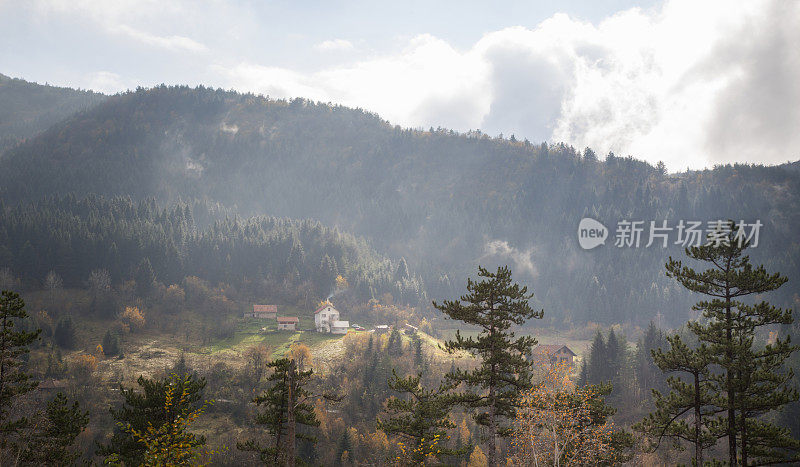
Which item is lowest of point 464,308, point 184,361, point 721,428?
point 184,361

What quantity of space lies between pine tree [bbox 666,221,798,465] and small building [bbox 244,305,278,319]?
14686 cm

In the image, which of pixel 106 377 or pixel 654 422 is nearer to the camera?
pixel 654 422

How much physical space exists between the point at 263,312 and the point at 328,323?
25.5m

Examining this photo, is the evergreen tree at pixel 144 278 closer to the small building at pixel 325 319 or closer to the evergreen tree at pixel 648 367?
the small building at pixel 325 319

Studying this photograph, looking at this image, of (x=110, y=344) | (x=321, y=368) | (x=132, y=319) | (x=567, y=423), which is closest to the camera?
(x=567, y=423)

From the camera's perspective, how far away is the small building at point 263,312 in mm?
158375

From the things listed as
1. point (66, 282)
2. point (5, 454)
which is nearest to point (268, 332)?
point (66, 282)

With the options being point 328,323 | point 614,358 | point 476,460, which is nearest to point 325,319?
point 328,323

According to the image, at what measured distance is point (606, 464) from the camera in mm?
35812

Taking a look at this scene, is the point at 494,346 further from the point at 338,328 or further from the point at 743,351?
the point at 338,328

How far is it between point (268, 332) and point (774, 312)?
134694 mm

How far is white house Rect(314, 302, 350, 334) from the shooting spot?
148625 mm

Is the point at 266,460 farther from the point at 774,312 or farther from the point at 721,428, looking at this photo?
the point at 774,312

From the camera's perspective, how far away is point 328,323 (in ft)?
491
